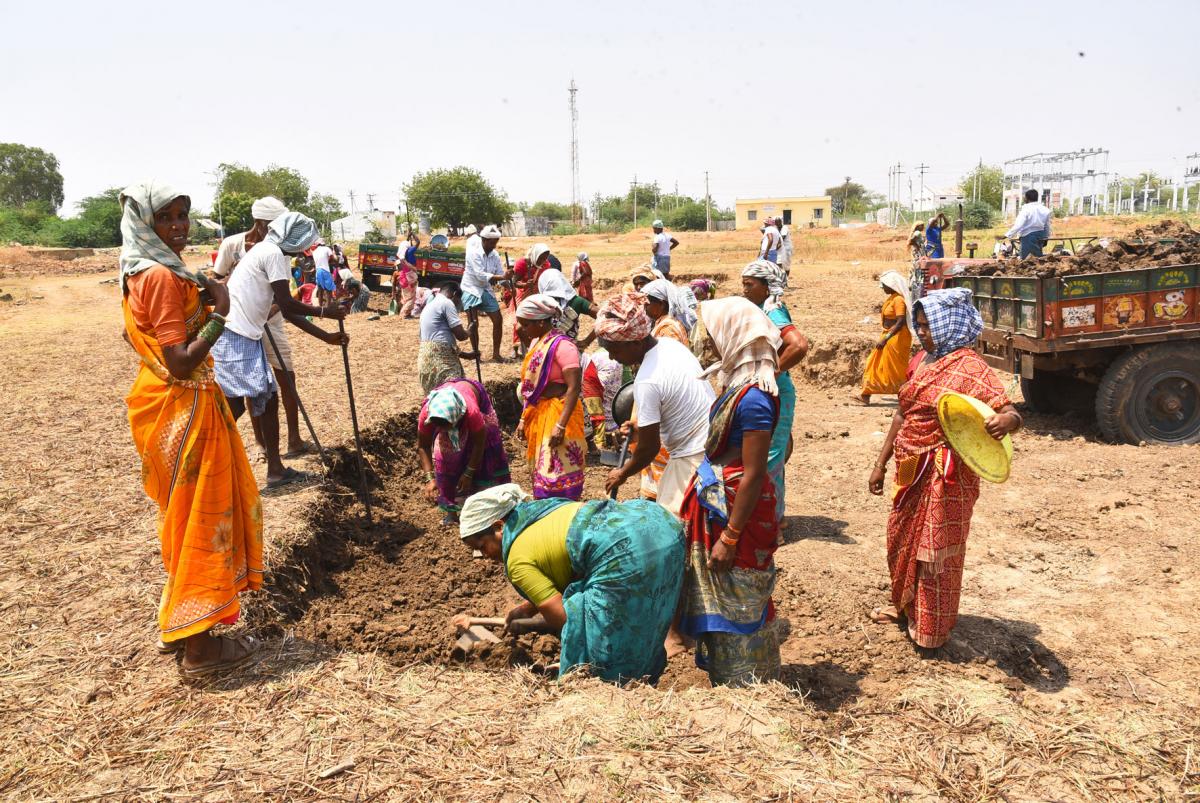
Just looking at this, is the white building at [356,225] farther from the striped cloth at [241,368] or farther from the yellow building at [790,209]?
the striped cloth at [241,368]

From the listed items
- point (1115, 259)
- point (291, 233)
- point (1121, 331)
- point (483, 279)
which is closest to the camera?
point (291, 233)

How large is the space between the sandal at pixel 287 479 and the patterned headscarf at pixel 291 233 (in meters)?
1.60

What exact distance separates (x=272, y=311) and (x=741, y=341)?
380 centimetres

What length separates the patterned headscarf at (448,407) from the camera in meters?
4.84

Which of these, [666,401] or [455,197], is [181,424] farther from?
[455,197]

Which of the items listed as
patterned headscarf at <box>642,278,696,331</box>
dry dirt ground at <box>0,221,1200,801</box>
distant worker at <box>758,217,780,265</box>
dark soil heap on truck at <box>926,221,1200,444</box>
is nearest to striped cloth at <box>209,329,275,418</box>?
dry dirt ground at <box>0,221,1200,801</box>

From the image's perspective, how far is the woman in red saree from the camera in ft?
12.3

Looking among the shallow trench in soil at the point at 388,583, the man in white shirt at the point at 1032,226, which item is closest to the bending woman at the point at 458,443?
the shallow trench in soil at the point at 388,583

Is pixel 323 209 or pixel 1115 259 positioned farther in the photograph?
pixel 323 209

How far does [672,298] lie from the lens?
6164mm

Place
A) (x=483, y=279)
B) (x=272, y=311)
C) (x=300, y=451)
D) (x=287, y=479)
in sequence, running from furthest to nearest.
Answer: (x=483, y=279) < (x=300, y=451) < (x=287, y=479) < (x=272, y=311)

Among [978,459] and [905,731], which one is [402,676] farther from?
[978,459]

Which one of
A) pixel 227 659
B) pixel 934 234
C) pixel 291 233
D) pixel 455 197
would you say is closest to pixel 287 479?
pixel 291 233

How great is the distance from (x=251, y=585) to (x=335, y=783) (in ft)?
3.81
